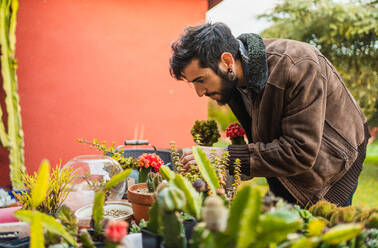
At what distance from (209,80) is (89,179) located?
762mm

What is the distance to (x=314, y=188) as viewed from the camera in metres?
1.58

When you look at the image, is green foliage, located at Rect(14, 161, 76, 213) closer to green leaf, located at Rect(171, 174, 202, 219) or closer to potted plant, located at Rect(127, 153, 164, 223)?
potted plant, located at Rect(127, 153, 164, 223)

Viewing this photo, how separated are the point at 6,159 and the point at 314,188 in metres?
3.23

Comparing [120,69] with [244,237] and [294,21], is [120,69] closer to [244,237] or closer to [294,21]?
[244,237]

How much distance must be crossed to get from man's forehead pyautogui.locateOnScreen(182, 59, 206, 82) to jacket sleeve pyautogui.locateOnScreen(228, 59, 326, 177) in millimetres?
397

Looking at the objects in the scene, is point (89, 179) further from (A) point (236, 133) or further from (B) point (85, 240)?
(A) point (236, 133)

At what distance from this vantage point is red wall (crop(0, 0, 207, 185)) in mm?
3639

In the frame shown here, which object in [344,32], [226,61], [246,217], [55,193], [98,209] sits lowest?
[55,193]

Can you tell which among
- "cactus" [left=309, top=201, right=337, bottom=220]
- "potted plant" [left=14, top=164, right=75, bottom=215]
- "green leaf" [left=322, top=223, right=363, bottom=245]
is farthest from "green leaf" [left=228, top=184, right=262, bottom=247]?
"potted plant" [left=14, top=164, right=75, bottom=215]

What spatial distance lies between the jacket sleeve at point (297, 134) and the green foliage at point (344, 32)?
5.98 meters

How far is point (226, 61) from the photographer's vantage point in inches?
60.9

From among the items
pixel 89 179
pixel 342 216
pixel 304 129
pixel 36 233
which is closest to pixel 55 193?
pixel 89 179

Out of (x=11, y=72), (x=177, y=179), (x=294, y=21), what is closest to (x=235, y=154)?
(x=177, y=179)

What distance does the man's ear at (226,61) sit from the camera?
1.53 metres
